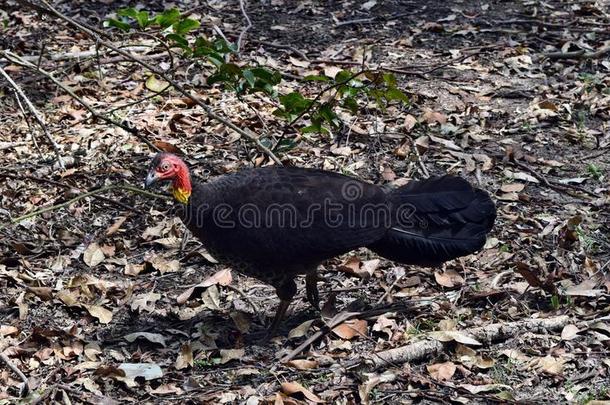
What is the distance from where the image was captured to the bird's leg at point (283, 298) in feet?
16.9

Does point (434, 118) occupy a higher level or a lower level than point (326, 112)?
lower

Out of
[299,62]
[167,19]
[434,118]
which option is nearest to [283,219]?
[167,19]

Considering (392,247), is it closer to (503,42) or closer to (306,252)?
(306,252)

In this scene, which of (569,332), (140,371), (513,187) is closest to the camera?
(140,371)

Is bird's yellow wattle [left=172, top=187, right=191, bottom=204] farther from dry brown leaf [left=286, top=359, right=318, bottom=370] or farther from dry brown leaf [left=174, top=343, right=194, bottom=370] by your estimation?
dry brown leaf [left=286, top=359, right=318, bottom=370]

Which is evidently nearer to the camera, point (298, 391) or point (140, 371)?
point (298, 391)

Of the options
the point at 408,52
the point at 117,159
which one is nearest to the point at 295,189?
the point at 117,159

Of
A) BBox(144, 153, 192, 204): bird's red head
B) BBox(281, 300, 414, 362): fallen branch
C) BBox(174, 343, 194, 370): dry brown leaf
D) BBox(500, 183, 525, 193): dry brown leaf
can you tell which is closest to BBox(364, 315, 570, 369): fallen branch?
BBox(281, 300, 414, 362): fallen branch

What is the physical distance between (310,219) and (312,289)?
1.76 feet

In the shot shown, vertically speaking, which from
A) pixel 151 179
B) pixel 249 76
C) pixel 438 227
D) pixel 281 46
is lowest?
pixel 281 46

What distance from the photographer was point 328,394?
4.57 meters

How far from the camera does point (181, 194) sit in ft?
16.8

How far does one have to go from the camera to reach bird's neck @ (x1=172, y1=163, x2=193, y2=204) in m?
5.09

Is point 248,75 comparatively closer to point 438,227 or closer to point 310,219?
point 310,219
